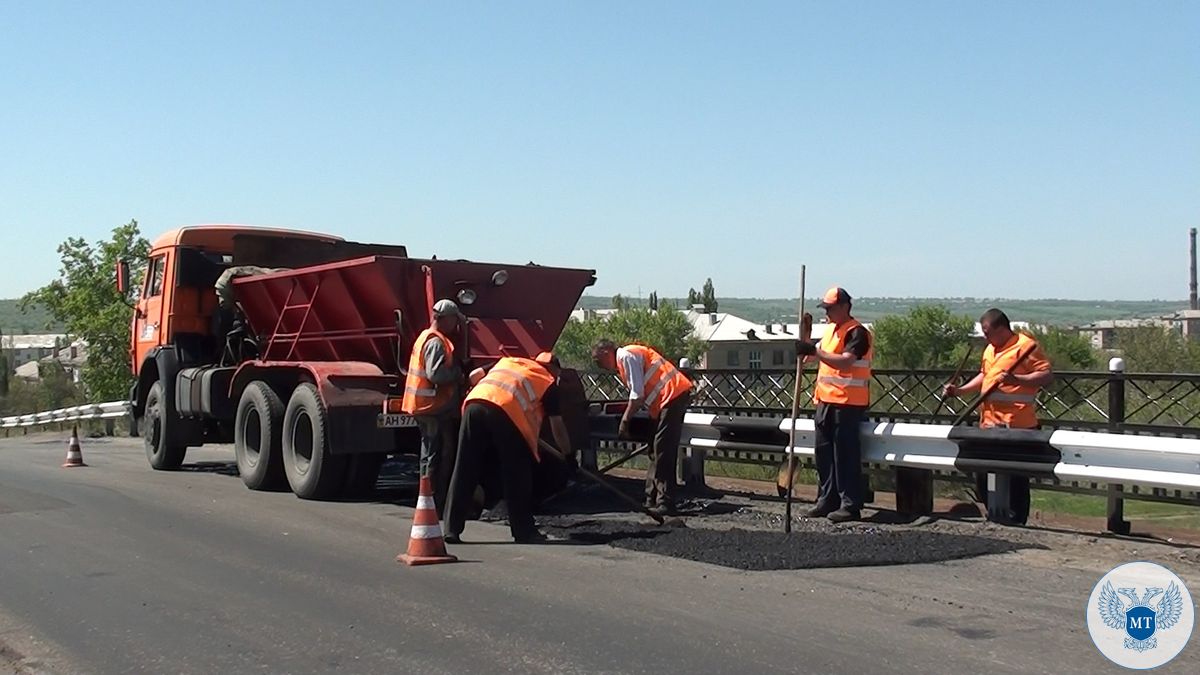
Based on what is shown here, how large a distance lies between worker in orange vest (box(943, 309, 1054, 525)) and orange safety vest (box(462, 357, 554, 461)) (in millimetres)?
3171

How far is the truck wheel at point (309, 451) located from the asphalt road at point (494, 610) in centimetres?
154

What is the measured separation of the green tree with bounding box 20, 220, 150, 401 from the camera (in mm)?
53688

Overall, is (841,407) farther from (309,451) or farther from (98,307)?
(98,307)

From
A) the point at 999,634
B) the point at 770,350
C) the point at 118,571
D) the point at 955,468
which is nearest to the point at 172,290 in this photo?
the point at 118,571

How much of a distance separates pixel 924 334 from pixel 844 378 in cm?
9348

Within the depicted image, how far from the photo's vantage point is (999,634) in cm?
549

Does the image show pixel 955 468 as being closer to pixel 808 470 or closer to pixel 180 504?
pixel 808 470

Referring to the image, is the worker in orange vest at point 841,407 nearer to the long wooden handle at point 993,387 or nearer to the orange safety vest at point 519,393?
the long wooden handle at point 993,387

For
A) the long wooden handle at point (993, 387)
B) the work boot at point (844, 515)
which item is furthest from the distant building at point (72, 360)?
the long wooden handle at point (993, 387)

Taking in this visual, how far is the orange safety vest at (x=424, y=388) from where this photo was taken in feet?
29.9

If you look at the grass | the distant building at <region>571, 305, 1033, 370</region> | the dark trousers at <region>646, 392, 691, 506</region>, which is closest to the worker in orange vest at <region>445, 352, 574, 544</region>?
the dark trousers at <region>646, 392, 691, 506</region>

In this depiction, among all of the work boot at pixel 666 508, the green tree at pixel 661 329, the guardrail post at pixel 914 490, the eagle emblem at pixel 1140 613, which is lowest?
the eagle emblem at pixel 1140 613

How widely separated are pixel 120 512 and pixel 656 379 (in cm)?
478

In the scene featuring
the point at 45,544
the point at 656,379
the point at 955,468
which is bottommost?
the point at 45,544
